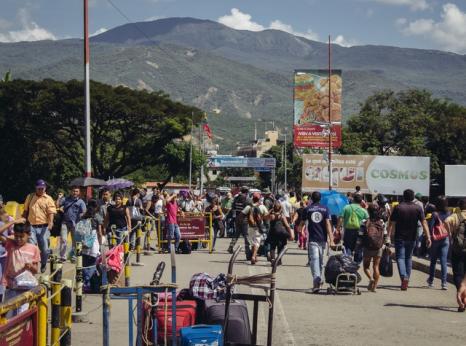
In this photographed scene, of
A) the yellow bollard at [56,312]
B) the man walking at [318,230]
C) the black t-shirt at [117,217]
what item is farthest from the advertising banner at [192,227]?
the yellow bollard at [56,312]

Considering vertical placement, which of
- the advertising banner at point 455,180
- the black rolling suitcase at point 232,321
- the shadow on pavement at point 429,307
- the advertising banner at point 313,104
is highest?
the advertising banner at point 313,104

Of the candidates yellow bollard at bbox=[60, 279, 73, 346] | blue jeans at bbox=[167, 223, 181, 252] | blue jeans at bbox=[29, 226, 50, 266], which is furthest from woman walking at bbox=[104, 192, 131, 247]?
yellow bollard at bbox=[60, 279, 73, 346]

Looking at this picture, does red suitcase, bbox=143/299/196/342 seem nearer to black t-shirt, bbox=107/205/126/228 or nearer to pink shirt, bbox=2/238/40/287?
pink shirt, bbox=2/238/40/287

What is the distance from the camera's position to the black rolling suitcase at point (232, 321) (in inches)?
312

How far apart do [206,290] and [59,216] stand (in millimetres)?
11402

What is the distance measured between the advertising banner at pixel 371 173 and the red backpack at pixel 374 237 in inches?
1053

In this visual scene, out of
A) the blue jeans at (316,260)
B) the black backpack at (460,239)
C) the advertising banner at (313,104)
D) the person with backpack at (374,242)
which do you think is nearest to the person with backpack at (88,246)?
the blue jeans at (316,260)

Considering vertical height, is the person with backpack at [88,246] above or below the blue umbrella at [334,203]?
below

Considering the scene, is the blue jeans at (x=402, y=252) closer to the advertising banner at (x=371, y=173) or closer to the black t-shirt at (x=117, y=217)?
the black t-shirt at (x=117, y=217)

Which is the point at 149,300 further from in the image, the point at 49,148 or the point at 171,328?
the point at 49,148

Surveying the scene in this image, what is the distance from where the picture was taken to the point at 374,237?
14445 mm

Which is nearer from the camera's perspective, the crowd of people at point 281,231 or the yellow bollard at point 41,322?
the yellow bollard at point 41,322

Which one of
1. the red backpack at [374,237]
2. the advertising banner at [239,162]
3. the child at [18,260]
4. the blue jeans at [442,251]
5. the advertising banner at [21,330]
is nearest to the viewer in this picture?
the advertising banner at [21,330]

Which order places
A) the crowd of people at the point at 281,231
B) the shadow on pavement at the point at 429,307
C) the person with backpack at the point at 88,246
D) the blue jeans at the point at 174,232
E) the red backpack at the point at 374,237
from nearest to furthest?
1. the crowd of people at the point at 281,231
2. the shadow on pavement at the point at 429,307
3. the person with backpack at the point at 88,246
4. the red backpack at the point at 374,237
5. the blue jeans at the point at 174,232
